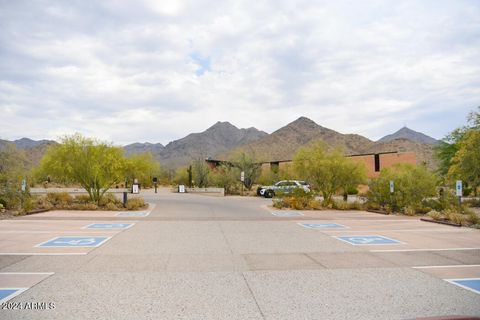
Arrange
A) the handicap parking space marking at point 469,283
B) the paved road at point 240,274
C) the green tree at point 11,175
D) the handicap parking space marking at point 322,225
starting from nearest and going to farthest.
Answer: the paved road at point 240,274, the handicap parking space marking at point 469,283, the handicap parking space marking at point 322,225, the green tree at point 11,175

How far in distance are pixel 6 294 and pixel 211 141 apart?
119089mm

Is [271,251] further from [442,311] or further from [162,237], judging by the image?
[442,311]

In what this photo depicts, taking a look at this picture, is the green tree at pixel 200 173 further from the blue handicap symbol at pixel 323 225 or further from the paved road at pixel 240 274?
the paved road at pixel 240 274

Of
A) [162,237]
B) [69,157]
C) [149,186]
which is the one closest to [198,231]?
[162,237]

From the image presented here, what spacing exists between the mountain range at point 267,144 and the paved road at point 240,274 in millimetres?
36901

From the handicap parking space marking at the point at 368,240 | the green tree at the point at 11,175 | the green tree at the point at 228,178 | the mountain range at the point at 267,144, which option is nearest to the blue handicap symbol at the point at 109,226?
the green tree at the point at 11,175

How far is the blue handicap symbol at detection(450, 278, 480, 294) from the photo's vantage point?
7441 mm

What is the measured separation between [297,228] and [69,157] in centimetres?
1528

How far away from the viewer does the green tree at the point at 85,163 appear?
2475cm

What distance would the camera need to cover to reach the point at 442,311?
20.0 feet

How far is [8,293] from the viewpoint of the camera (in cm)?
677

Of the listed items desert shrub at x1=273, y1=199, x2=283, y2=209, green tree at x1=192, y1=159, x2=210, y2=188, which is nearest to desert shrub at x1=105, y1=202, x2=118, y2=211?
desert shrub at x1=273, y1=199, x2=283, y2=209

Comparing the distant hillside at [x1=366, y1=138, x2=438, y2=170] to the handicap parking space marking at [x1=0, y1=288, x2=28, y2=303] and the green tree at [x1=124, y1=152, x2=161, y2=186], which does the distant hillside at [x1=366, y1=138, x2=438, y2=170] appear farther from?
the handicap parking space marking at [x1=0, y1=288, x2=28, y2=303]

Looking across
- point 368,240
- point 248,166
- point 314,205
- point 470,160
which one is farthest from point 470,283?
point 248,166
